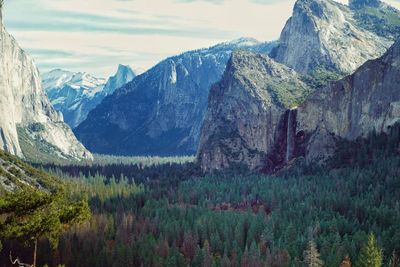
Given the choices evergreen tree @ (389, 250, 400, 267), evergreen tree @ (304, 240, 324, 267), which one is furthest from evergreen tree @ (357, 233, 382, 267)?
evergreen tree @ (304, 240, 324, 267)

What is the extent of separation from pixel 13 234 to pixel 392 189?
489 feet

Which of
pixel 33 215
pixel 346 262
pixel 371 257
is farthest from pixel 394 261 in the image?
pixel 33 215

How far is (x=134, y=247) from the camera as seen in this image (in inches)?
5984

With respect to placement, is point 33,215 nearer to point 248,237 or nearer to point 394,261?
point 394,261

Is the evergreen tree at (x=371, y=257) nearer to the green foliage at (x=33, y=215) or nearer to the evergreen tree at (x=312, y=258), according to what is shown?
the evergreen tree at (x=312, y=258)

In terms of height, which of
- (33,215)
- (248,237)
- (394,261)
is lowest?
(248,237)

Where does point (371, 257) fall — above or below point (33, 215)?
below

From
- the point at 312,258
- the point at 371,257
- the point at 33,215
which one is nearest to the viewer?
the point at 33,215

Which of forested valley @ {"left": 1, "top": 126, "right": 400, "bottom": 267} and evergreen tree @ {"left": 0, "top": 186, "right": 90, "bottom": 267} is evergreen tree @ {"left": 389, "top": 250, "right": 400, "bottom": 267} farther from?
evergreen tree @ {"left": 0, "top": 186, "right": 90, "bottom": 267}

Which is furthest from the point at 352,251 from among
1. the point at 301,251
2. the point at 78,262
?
the point at 78,262

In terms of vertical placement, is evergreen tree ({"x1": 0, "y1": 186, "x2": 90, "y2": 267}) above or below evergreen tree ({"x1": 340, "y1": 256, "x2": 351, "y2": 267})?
above

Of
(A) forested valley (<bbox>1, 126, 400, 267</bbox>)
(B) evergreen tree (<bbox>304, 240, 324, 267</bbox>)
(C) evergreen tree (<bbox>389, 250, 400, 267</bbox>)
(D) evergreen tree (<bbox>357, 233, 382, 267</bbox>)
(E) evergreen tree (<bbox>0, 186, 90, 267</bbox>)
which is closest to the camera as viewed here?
(E) evergreen tree (<bbox>0, 186, 90, 267</bbox>)

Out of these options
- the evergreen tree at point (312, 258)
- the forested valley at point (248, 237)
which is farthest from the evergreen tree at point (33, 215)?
the evergreen tree at point (312, 258)

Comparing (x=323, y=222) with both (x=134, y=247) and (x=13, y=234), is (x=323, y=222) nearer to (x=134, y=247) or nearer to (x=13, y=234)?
(x=134, y=247)
